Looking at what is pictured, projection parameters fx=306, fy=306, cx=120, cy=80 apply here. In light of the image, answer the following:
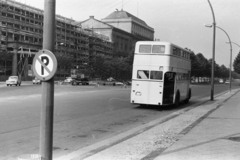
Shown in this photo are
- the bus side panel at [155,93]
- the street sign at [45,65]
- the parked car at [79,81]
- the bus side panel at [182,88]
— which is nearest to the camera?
the street sign at [45,65]

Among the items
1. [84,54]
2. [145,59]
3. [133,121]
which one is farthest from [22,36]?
[133,121]

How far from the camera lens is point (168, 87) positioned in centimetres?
1652

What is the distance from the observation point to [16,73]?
63844 millimetres

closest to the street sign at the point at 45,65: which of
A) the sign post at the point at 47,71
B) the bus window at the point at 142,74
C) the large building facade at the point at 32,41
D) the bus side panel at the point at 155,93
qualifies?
the sign post at the point at 47,71

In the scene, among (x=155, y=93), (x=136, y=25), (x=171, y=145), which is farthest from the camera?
(x=136, y=25)

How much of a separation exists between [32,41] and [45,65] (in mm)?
67186

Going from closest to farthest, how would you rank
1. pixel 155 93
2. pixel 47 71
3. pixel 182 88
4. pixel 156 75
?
pixel 47 71, pixel 155 93, pixel 156 75, pixel 182 88

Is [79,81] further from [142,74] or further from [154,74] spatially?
[154,74]

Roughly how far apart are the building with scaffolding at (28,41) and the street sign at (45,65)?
184ft

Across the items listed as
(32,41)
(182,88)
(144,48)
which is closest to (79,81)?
(32,41)

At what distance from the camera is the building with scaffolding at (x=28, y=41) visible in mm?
62594

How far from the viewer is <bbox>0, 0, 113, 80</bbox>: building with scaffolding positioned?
6259 cm

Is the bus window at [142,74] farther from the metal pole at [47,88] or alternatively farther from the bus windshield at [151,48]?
the metal pole at [47,88]

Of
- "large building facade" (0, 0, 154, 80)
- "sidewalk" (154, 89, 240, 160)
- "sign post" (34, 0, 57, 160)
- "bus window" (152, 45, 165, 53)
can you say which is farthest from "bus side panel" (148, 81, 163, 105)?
"large building facade" (0, 0, 154, 80)
